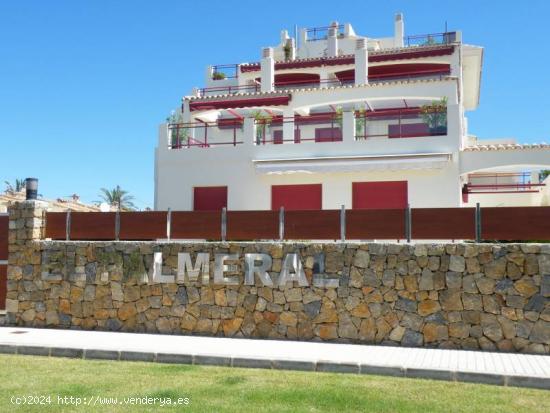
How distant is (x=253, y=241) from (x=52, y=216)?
6041 mm

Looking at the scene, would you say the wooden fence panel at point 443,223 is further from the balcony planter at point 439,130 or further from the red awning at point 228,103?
the red awning at point 228,103

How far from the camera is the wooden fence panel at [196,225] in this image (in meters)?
16.1

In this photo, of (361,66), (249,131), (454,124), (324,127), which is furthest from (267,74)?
(454,124)

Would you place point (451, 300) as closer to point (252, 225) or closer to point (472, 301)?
point (472, 301)

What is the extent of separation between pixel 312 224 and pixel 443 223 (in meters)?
3.22

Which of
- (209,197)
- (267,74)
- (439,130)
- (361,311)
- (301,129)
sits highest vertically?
(267,74)

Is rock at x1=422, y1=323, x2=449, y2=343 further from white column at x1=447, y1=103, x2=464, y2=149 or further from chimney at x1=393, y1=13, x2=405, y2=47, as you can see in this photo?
chimney at x1=393, y1=13, x2=405, y2=47

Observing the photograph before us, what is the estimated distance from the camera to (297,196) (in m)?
24.2

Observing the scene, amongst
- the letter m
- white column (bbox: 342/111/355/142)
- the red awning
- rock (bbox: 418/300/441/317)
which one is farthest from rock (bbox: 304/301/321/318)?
the red awning

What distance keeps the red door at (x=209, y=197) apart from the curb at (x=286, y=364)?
1229 centimetres

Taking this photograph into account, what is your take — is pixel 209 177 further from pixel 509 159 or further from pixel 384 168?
pixel 509 159

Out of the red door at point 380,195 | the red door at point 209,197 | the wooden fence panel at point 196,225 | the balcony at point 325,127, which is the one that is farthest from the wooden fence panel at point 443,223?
the red door at point 209,197

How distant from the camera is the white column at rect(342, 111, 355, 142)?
24016 millimetres

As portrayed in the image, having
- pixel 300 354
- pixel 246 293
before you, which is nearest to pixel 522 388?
pixel 300 354
